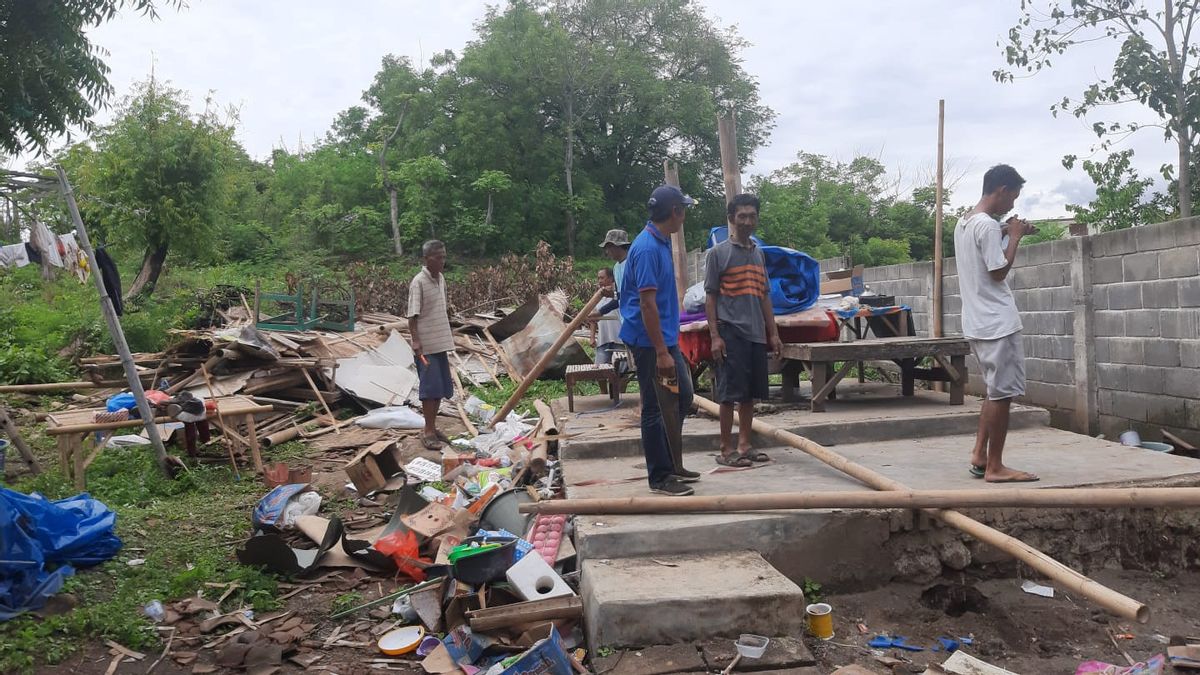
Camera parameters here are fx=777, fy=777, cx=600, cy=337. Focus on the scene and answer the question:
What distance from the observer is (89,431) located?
625 centimetres

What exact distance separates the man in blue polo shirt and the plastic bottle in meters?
2.55

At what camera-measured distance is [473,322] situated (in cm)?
1351

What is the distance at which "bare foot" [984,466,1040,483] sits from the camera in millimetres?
4062

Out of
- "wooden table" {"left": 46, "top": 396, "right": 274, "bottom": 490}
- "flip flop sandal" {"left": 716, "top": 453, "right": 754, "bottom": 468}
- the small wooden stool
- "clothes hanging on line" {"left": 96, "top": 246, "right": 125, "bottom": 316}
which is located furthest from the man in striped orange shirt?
"clothes hanging on line" {"left": 96, "top": 246, "right": 125, "bottom": 316}

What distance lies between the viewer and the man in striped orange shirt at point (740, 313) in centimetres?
460

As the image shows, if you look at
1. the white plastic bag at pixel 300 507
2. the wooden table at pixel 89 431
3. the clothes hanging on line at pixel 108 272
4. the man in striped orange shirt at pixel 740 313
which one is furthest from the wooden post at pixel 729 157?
the clothes hanging on line at pixel 108 272

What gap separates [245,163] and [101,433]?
29.0 meters

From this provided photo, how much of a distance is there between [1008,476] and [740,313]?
1662 millimetres

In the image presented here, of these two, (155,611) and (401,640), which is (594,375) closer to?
(401,640)

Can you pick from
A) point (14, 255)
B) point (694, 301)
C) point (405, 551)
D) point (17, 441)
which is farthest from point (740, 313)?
point (14, 255)

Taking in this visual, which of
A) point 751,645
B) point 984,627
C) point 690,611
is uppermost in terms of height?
point 690,611

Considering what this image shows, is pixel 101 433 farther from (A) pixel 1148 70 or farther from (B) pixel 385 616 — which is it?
(A) pixel 1148 70

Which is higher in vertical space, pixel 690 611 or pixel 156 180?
pixel 156 180

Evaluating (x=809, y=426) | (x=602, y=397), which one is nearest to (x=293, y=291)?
(x=602, y=397)
